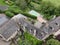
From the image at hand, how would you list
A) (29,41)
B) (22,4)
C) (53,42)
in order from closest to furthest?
(53,42) < (29,41) < (22,4)

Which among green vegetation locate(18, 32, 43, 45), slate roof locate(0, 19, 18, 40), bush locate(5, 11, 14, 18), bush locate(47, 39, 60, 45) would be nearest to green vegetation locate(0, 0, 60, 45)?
bush locate(5, 11, 14, 18)

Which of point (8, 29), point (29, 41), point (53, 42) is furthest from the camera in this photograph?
point (8, 29)

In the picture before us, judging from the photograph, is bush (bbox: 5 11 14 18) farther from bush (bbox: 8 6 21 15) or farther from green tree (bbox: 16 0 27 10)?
green tree (bbox: 16 0 27 10)

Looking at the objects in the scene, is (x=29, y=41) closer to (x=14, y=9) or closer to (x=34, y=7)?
(x=14, y=9)

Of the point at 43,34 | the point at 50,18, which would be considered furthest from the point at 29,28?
the point at 50,18

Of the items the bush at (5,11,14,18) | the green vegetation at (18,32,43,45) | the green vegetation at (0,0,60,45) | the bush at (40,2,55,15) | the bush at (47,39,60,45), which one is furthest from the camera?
the bush at (40,2,55,15)

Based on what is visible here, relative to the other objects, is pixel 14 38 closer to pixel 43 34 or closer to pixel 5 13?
pixel 43 34

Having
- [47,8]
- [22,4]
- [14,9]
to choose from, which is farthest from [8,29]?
[47,8]


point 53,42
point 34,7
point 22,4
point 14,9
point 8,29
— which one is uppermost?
point 53,42
